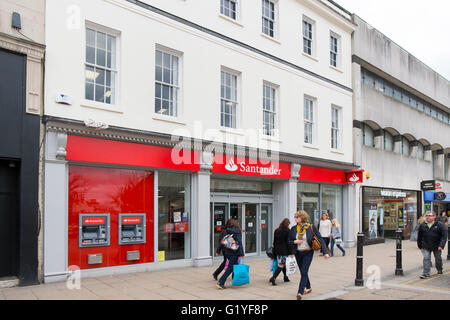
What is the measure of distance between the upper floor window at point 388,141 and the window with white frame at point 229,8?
1253 centimetres

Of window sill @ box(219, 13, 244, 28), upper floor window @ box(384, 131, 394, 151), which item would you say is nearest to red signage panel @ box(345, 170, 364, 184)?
upper floor window @ box(384, 131, 394, 151)

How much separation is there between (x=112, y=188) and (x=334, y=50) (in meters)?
12.8

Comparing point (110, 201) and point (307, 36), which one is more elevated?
point (307, 36)

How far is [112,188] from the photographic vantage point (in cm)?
1059

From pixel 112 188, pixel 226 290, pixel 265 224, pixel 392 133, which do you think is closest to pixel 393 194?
pixel 392 133

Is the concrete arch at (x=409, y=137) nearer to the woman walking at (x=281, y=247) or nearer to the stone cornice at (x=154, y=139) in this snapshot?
the stone cornice at (x=154, y=139)

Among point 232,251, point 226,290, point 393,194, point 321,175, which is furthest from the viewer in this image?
point 393,194

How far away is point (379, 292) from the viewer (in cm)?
882

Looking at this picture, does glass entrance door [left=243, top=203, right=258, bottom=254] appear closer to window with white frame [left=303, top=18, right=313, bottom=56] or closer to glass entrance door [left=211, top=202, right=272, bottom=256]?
glass entrance door [left=211, top=202, right=272, bottom=256]

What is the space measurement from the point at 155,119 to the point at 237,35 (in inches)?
181

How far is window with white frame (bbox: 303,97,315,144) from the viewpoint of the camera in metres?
16.9

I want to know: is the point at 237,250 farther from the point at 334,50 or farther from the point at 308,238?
the point at 334,50
